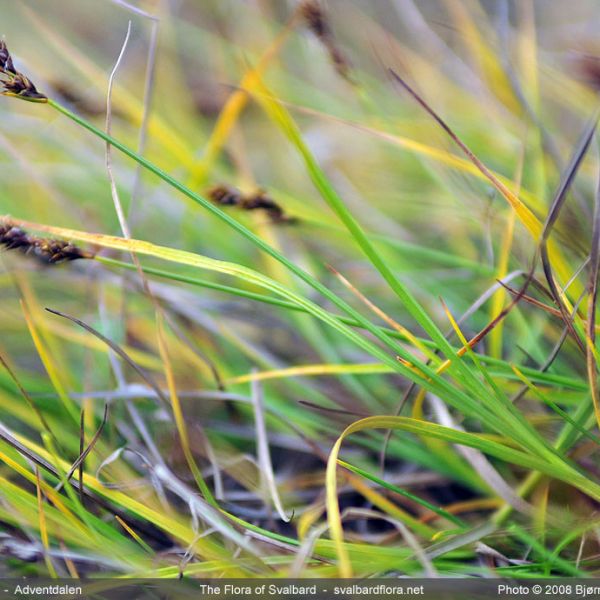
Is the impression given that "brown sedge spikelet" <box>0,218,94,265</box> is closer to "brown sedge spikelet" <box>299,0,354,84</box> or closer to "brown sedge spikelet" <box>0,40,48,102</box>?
"brown sedge spikelet" <box>0,40,48,102</box>

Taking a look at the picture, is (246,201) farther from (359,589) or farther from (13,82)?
(359,589)

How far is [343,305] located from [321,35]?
0.28 meters

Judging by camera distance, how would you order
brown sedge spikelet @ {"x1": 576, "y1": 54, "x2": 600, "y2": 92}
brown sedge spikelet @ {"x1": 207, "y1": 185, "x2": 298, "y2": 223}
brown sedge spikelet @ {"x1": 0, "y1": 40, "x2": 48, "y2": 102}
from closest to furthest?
brown sedge spikelet @ {"x1": 0, "y1": 40, "x2": 48, "y2": 102}, brown sedge spikelet @ {"x1": 207, "y1": 185, "x2": 298, "y2": 223}, brown sedge spikelet @ {"x1": 576, "y1": 54, "x2": 600, "y2": 92}

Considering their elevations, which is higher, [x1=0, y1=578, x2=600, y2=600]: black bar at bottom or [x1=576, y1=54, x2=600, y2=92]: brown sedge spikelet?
[x1=576, y1=54, x2=600, y2=92]: brown sedge spikelet

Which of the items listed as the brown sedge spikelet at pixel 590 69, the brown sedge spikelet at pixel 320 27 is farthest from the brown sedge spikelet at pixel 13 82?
the brown sedge spikelet at pixel 590 69

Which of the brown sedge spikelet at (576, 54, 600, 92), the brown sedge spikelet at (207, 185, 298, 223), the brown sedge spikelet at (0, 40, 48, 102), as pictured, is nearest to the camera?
the brown sedge spikelet at (0, 40, 48, 102)

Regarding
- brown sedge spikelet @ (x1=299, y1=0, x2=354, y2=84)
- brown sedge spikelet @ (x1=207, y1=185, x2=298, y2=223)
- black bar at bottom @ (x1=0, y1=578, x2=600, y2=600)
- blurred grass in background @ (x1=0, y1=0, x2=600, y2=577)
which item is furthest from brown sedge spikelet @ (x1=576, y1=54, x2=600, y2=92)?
black bar at bottom @ (x1=0, y1=578, x2=600, y2=600)

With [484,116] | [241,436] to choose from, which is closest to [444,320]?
[241,436]

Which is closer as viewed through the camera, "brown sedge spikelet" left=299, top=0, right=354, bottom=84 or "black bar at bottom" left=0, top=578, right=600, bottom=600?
"black bar at bottom" left=0, top=578, right=600, bottom=600

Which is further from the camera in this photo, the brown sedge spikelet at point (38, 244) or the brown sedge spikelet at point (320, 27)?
the brown sedge spikelet at point (320, 27)

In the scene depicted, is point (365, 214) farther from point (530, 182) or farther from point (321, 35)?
point (321, 35)

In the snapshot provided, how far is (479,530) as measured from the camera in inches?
17.5

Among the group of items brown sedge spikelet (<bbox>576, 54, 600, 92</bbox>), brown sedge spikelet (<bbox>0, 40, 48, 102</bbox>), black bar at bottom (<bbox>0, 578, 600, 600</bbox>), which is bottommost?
black bar at bottom (<bbox>0, 578, 600, 600</bbox>)

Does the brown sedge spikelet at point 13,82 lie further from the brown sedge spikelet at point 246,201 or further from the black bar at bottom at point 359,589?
the black bar at bottom at point 359,589
